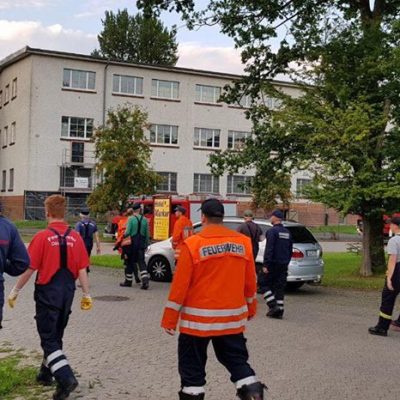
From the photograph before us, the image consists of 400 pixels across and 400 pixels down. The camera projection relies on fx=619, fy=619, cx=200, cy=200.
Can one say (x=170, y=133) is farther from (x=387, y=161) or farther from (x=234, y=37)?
(x=387, y=161)

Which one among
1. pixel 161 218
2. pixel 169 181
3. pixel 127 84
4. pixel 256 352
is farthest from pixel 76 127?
pixel 256 352

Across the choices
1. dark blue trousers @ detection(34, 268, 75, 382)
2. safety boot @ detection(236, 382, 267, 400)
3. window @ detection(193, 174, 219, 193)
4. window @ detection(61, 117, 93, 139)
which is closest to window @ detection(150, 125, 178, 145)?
window @ detection(193, 174, 219, 193)

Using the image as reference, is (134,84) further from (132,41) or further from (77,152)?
(132,41)

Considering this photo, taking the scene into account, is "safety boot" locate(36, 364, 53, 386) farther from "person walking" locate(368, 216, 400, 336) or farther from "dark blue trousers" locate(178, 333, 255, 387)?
"person walking" locate(368, 216, 400, 336)

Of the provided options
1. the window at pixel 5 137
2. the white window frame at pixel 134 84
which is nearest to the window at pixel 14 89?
the window at pixel 5 137

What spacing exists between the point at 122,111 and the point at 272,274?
25249 mm

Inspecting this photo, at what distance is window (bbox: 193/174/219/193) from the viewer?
48281 millimetres

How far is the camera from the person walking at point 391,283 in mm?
9047

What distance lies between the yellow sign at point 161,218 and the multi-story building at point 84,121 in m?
13.0

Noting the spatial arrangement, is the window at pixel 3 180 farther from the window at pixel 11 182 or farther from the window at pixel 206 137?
the window at pixel 206 137

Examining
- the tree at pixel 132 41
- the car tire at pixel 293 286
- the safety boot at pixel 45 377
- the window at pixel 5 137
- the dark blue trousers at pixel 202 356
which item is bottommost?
the car tire at pixel 293 286

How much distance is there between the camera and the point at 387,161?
50.5 feet

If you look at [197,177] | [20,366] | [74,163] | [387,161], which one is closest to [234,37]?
[387,161]

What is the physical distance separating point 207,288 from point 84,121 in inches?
1613
